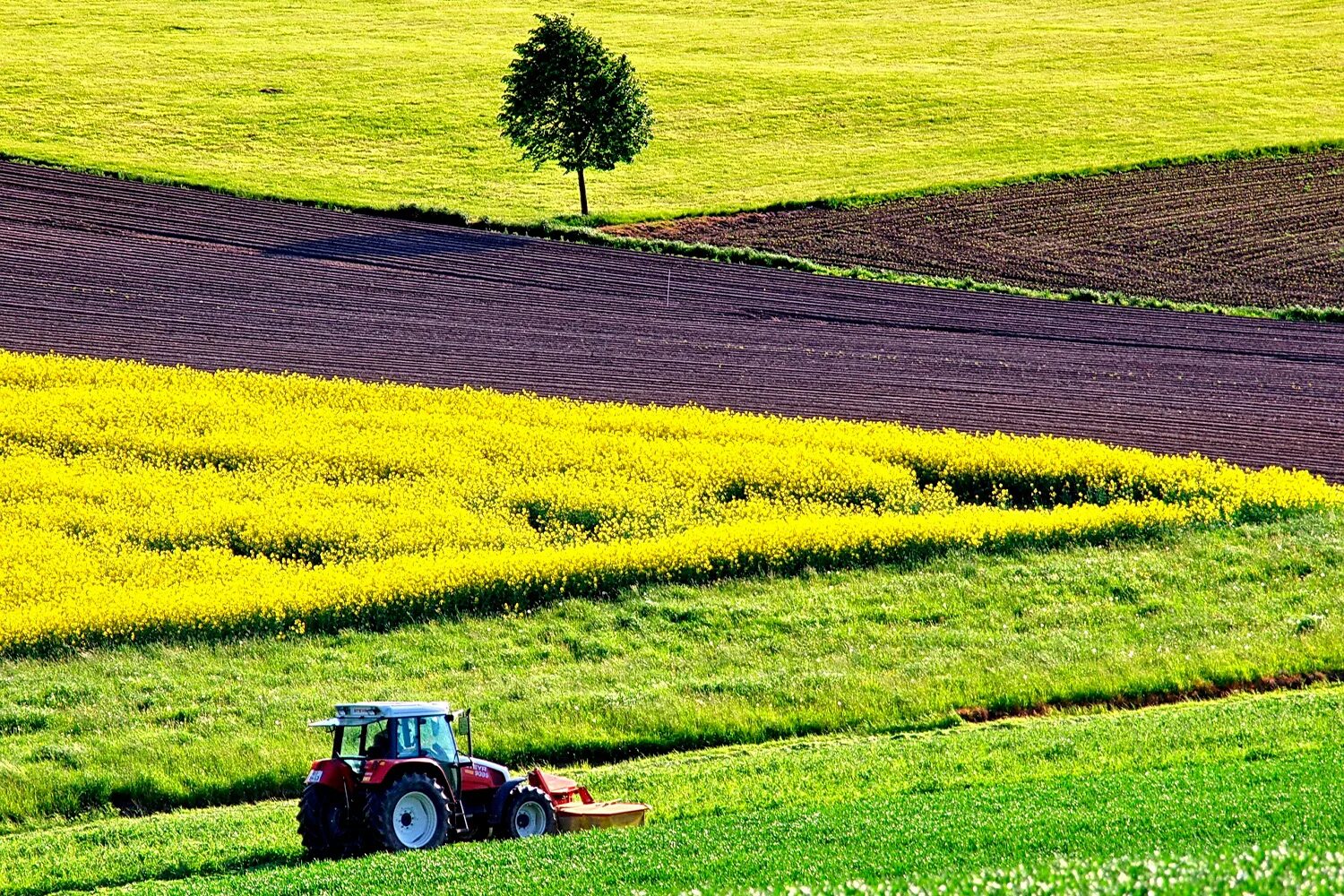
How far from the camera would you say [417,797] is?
14.9 metres

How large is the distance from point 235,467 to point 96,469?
229cm

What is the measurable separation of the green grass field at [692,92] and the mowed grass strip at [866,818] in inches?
1270

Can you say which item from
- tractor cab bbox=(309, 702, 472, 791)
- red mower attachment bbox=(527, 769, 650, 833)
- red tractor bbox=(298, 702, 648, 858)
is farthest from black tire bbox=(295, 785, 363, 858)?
red mower attachment bbox=(527, 769, 650, 833)

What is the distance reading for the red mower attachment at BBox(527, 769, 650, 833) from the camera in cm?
1536

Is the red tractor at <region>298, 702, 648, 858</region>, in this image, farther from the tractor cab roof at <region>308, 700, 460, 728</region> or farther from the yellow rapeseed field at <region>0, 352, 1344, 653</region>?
the yellow rapeseed field at <region>0, 352, 1344, 653</region>

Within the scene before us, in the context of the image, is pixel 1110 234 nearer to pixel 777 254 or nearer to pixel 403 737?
pixel 777 254

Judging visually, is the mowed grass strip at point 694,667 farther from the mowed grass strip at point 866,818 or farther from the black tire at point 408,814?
the black tire at point 408,814

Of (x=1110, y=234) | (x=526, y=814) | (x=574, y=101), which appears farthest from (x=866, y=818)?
(x=574, y=101)

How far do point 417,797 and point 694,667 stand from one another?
661 centimetres

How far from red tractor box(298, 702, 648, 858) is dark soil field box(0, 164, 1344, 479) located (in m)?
19.0

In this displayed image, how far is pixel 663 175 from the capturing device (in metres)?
53.8

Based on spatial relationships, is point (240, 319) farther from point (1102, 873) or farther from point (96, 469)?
point (1102, 873)

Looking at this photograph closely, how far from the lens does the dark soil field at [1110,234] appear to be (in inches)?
1729

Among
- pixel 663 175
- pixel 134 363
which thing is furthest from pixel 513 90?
pixel 134 363
